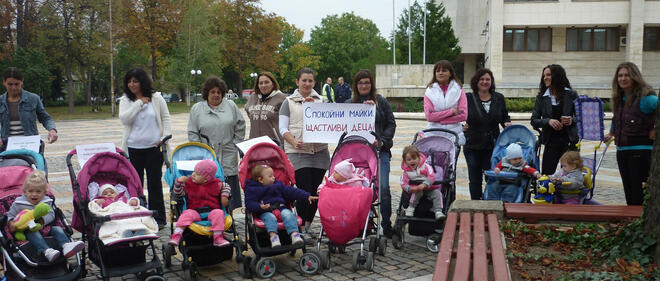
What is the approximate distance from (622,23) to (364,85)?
3740 centimetres

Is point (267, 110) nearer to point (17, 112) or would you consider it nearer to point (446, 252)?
point (17, 112)

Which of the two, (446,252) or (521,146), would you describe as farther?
(521,146)

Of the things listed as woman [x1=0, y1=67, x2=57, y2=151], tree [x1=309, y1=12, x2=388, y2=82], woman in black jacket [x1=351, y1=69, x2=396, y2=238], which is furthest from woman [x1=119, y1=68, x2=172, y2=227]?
tree [x1=309, y1=12, x2=388, y2=82]

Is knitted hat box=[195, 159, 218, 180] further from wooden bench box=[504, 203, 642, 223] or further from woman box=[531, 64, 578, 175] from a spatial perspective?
woman box=[531, 64, 578, 175]

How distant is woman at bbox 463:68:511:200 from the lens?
6.94 metres

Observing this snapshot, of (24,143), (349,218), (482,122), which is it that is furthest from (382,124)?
(24,143)

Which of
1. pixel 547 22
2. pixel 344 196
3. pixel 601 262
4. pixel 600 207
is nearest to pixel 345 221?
pixel 344 196

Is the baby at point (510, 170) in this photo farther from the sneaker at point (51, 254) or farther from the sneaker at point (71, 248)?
the sneaker at point (51, 254)

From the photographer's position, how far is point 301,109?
258 inches

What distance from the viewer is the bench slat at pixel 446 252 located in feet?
12.6

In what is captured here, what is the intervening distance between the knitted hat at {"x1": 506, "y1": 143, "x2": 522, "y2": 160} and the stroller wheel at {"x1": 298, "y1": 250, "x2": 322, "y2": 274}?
2.60m

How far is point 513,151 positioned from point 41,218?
4932 mm

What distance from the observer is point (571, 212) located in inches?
223

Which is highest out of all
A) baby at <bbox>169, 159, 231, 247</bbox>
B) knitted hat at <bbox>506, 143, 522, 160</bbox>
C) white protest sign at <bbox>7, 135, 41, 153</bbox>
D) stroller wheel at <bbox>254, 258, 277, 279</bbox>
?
white protest sign at <bbox>7, 135, 41, 153</bbox>
